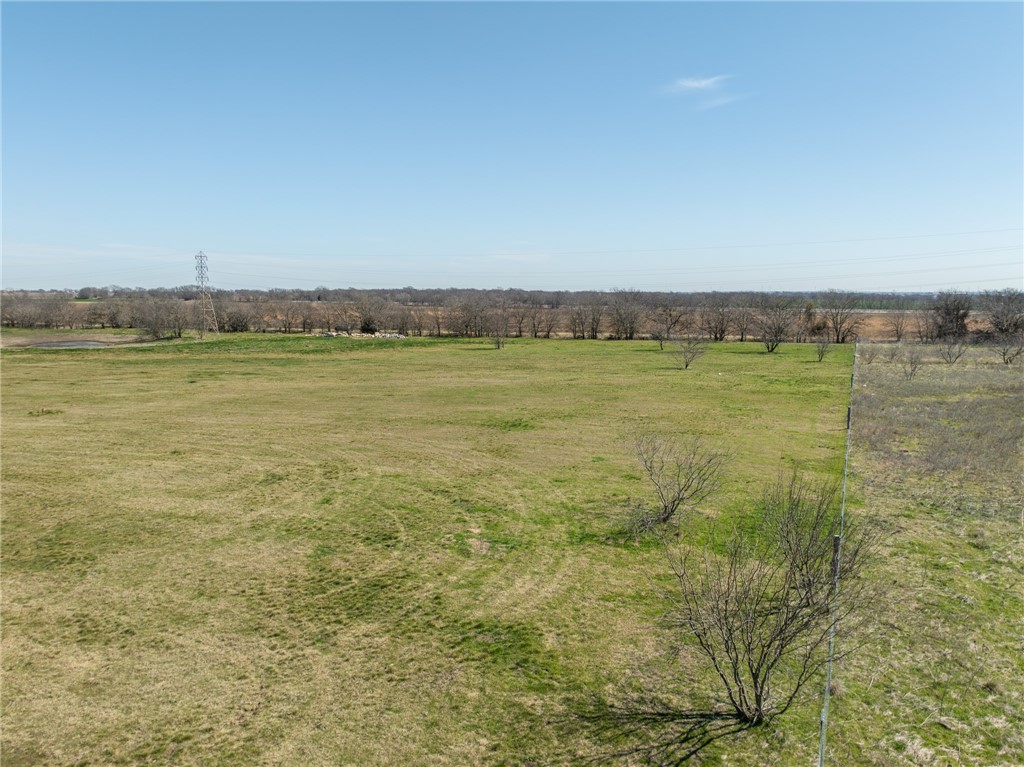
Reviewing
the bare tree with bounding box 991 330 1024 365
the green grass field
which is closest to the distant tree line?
the bare tree with bounding box 991 330 1024 365

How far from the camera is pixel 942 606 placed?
10.2m

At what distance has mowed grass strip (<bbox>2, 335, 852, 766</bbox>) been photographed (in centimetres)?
769

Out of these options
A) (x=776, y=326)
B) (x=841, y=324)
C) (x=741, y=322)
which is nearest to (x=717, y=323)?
(x=741, y=322)

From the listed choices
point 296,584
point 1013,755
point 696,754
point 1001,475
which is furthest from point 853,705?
→ point 1001,475

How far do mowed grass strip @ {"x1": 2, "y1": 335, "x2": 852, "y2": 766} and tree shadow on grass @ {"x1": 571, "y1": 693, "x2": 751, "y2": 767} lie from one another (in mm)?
285

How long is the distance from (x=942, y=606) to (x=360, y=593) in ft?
35.5

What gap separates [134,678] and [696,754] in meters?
8.24

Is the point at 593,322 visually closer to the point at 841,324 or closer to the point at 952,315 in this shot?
the point at 841,324

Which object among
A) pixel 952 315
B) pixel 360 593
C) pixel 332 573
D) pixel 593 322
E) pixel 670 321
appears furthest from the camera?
pixel 670 321

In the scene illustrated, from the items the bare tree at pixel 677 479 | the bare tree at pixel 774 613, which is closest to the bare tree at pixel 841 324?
the bare tree at pixel 677 479

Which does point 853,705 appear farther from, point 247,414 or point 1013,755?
point 247,414

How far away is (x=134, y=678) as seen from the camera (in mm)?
8617

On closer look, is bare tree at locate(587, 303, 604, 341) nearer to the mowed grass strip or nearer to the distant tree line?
the distant tree line

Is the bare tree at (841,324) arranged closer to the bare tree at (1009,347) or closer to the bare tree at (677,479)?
the bare tree at (1009,347)
